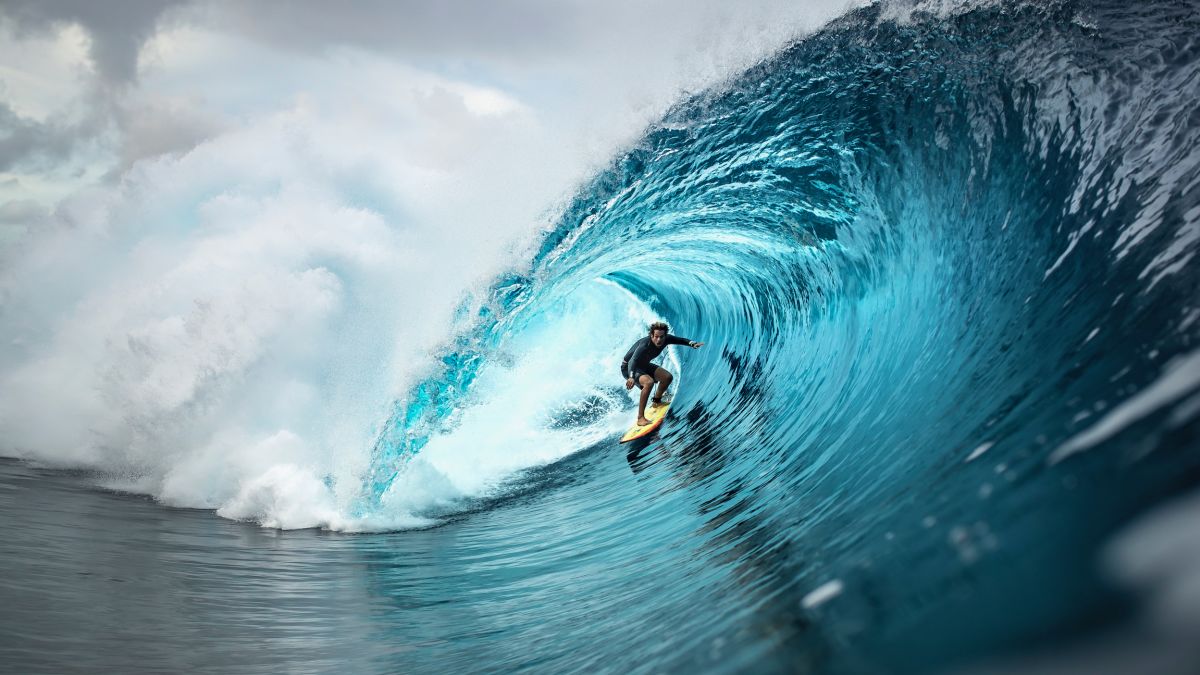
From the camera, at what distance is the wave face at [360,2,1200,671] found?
1.63 meters

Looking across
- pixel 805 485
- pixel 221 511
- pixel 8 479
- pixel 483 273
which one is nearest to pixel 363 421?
pixel 221 511

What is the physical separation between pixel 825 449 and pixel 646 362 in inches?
173

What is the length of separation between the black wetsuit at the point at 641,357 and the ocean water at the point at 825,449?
83 centimetres

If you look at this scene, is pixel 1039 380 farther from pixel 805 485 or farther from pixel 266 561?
pixel 266 561

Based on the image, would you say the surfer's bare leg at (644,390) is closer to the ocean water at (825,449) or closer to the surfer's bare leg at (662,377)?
the surfer's bare leg at (662,377)

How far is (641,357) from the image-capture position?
8320 mm

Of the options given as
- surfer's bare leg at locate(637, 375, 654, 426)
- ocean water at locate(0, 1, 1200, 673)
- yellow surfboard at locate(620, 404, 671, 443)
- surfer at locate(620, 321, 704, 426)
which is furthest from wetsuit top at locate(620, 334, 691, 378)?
ocean water at locate(0, 1, 1200, 673)

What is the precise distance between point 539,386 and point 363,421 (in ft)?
11.9

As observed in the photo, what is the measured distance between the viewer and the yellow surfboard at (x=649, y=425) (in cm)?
843

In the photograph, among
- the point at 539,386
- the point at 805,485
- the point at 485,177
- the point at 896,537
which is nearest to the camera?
the point at 896,537

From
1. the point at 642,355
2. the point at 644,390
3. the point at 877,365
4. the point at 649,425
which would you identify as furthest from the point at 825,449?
the point at 649,425

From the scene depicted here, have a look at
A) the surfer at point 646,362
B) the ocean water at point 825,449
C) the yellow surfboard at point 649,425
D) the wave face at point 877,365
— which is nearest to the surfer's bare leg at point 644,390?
the surfer at point 646,362

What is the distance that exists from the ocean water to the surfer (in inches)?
20.7

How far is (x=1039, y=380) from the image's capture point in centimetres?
248
